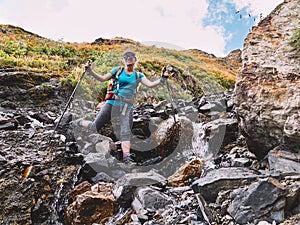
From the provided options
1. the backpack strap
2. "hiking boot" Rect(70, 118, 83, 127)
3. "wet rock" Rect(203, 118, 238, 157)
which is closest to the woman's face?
the backpack strap

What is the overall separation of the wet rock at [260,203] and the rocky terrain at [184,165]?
12mm

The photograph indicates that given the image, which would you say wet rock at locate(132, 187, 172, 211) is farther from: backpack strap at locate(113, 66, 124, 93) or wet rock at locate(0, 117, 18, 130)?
wet rock at locate(0, 117, 18, 130)

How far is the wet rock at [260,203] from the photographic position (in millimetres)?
3270

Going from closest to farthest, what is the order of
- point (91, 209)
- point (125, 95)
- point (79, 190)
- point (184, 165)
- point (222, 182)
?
point (222, 182) < point (91, 209) < point (79, 190) < point (184, 165) < point (125, 95)

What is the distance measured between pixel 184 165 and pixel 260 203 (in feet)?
8.38

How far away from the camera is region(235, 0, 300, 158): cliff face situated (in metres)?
4.19

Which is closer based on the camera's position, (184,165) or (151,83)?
(184,165)

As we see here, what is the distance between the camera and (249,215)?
3316 millimetres

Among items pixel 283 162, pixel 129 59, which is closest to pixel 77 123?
pixel 129 59

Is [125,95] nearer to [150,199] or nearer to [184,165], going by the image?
[184,165]

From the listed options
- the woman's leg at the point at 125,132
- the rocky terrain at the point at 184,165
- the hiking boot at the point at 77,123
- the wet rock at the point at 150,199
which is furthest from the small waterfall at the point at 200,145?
the hiking boot at the point at 77,123

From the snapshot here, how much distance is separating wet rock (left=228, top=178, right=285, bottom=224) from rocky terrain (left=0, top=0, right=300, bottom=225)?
0.01m

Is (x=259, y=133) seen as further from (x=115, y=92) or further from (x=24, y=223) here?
(x=24, y=223)

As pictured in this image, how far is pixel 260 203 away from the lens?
334 cm
